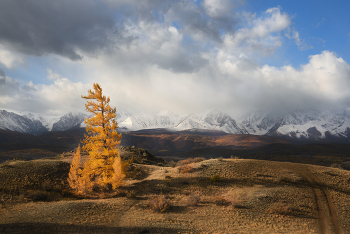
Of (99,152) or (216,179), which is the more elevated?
(99,152)

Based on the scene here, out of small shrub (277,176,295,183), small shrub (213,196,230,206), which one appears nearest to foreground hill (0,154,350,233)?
small shrub (213,196,230,206)

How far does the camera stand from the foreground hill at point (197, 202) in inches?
436

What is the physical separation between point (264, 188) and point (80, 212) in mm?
15939

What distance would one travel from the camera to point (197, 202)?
14.9 metres

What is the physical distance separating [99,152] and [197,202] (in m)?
10.1

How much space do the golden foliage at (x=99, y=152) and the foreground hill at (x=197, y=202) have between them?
1691 mm

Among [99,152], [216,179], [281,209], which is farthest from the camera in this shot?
[216,179]

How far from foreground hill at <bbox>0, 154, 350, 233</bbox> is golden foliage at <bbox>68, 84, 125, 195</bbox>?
66.6 inches

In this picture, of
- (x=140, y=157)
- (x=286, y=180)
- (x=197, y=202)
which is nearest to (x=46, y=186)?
(x=197, y=202)

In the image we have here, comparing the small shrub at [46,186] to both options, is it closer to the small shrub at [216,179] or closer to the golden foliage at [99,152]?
the golden foliage at [99,152]

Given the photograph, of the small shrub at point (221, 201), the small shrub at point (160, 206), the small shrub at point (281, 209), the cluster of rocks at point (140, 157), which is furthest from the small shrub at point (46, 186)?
the small shrub at point (281, 209)

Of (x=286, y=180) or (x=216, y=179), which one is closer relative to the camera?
(x=286, y=180)

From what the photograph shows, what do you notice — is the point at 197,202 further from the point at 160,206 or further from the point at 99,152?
the point at 99,152

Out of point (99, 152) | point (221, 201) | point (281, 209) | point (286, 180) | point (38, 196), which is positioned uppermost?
point (99, 152)
